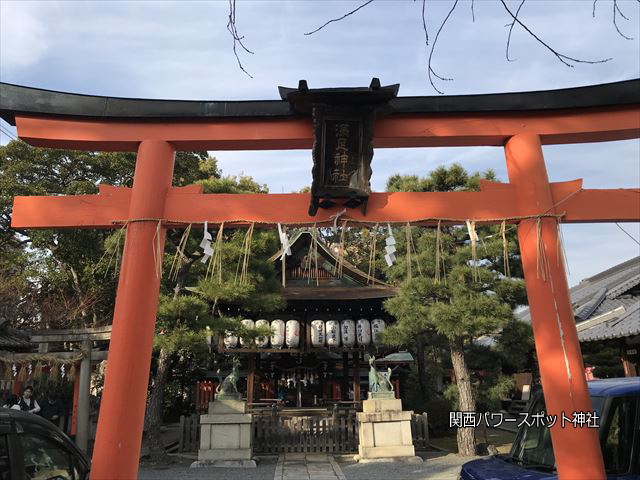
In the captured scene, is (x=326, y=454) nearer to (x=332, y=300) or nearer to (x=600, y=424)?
(x=332, y=300)

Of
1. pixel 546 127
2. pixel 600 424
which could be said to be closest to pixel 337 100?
pixel 546 127

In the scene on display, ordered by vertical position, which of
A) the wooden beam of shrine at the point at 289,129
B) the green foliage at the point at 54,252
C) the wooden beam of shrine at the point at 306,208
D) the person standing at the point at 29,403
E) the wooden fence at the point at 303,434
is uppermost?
the green foliage at the point at 54,252

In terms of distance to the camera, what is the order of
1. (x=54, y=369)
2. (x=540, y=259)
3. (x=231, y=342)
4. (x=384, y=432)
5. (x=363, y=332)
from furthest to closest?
(x=363, y=332)
(x=231, y=342)
(x=384, y=432)
(x=54, y=369)
(x=540, y=259)

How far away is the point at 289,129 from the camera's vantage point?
482 cm

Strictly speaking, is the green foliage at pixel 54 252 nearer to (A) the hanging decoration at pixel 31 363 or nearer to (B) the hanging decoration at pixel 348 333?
(A) the hanging decoration at pixel 31 363

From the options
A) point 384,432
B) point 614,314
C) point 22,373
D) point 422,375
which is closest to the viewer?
point 22,373

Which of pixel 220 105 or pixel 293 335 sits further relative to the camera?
pixel 293 335

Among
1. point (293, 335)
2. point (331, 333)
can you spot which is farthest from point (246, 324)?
point (331, 333)

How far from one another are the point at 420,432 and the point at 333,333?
147 inches

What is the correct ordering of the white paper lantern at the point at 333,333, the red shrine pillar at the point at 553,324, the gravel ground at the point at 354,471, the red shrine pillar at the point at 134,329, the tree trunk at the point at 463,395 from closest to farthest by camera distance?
the red shrine pillar at the point at 553,324
the red shrine pillar at the point at 134,329
the gravel ground at the point at 354,471
the tree trunk at the point at 463,395
the white paper lantern at the point at 333,333

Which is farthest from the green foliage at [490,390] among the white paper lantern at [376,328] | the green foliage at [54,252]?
the green foliage at [54,252]

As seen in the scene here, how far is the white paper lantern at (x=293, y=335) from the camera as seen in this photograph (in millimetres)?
13477

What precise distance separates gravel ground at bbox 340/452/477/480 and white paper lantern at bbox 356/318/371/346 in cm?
347

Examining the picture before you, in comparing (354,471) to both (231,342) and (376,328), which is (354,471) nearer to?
(376,328)
